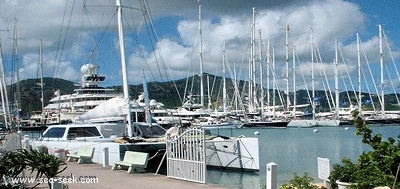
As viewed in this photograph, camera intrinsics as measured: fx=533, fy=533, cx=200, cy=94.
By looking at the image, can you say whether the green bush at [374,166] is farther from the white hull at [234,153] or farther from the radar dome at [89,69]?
the radar dome at [89,69]

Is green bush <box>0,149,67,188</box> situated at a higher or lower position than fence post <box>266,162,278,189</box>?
higher

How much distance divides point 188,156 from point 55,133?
677 inches

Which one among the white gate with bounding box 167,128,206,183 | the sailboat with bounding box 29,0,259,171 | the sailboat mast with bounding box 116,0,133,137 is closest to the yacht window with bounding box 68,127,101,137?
the sailboat with bounding box 29,0,259,171

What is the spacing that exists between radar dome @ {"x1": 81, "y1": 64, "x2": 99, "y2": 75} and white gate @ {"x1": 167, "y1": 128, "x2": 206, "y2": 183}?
8569 cm

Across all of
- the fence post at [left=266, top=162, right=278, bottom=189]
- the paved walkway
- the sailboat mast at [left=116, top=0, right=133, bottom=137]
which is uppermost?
the sailboat mast at [left=116, top=0, right=133, bottom=137]

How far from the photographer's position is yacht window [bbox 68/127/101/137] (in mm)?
31295

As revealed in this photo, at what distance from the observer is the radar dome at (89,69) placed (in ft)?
335

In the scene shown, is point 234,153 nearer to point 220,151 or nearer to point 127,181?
point 220,151

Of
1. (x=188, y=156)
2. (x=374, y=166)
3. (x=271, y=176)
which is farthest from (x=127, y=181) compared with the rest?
(x=374, y=166)

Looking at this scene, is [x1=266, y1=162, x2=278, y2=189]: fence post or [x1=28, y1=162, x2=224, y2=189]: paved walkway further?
[x1=28, y1=162, x2=224, y2=189]: paved walkway

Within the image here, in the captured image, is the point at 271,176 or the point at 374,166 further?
the point at 271,176

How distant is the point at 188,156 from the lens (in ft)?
59.3

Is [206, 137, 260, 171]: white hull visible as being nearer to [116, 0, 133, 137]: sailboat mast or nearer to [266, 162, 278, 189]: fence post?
[116, 0, 133, 137]: sailboat mast

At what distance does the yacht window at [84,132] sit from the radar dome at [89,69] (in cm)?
7201
